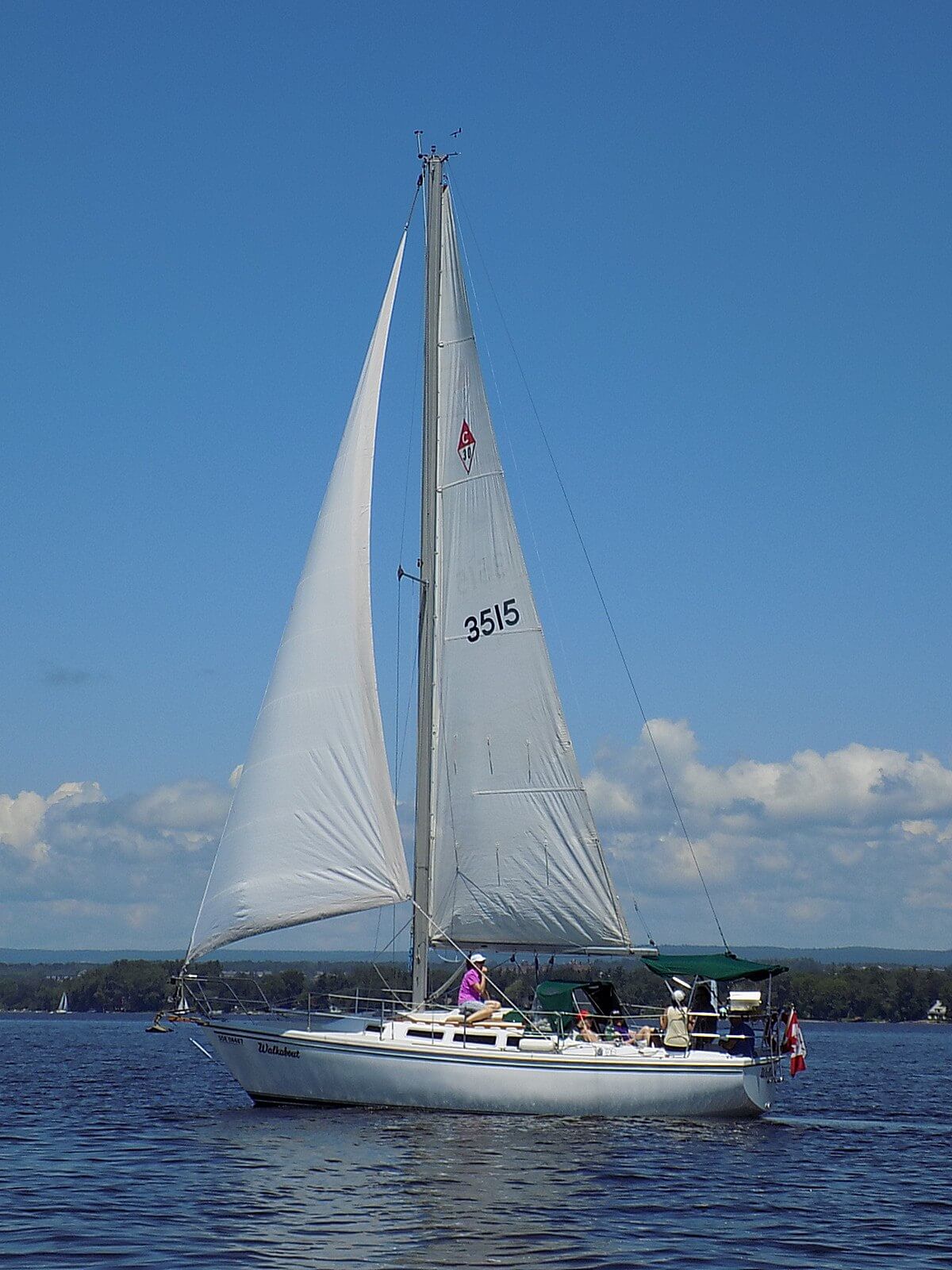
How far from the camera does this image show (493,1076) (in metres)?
26.2

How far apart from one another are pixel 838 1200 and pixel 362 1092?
9.18 meters

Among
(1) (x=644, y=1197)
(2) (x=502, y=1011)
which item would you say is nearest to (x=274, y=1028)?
(2) (x=502, y=1011)

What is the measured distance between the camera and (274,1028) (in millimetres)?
27438

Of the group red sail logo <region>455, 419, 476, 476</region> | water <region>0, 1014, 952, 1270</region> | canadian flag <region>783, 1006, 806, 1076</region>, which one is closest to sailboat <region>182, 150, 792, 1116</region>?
red sail logo <region>455, 419, 476, 476</region>

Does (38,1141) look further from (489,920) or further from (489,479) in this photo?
(489,479)

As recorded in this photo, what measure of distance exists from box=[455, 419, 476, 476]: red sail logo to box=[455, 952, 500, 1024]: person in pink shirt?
30.9 ft

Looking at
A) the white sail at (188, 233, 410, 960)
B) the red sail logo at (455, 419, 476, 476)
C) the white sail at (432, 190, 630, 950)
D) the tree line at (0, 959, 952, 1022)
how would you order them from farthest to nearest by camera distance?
the tree line at (0, 959, 952, 1022) → the red sail logo at (455, 419, 476, 476) → the white sail at (432, 190, 630, 950) → the white sail at (188, 233, 410, 960)

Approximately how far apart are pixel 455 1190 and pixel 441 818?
9968 millimetres

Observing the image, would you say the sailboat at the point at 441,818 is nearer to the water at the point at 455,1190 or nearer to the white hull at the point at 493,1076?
the white hull at the point at 493,1076

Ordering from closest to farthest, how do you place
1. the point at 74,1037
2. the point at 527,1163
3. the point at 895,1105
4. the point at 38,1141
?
1. the point at 527,1163
2. the point at 38,1141
3. the point at 895,1105
4. the point at 74,1037

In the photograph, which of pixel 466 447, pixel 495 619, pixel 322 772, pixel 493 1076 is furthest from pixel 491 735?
pixel 493 1076

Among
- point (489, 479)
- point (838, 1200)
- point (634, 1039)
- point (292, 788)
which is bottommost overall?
point (838, 1200)

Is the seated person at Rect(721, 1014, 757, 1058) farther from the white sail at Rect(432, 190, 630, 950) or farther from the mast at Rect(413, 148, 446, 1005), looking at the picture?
the mast at Rect(413, 148, 446, 1005)

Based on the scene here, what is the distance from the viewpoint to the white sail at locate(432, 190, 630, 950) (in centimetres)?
2848
